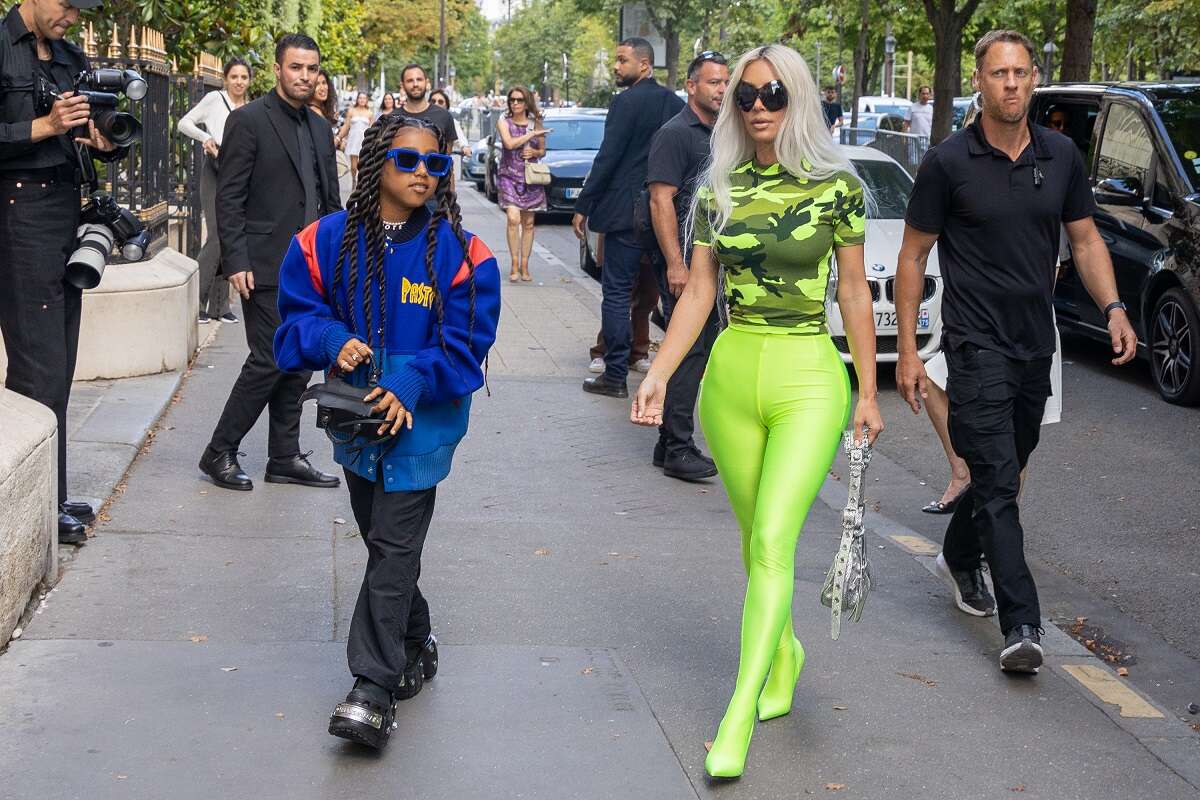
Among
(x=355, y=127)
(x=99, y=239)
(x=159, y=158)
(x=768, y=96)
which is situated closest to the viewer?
(x=768, y=96)

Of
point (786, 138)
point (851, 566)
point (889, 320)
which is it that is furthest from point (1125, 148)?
point (851, 566)

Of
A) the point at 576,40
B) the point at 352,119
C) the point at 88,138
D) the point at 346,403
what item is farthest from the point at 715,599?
the point at 576,40

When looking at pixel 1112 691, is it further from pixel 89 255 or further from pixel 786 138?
pixel 89 255

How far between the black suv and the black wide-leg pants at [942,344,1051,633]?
529 cm

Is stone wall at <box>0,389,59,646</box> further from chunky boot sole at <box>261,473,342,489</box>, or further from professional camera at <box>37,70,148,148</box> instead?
chunky boot sole at <box>261,473,342,489</box>

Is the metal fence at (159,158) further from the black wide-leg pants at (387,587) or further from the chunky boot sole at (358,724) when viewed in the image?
the chunky boot sole at (358,724)

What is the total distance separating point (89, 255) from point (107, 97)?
0.57 metres

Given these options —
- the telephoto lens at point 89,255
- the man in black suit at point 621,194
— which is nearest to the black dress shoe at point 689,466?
the man in black suit at point 621,194

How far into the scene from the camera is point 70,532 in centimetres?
612

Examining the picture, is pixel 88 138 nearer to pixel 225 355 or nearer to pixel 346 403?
pixel 346 403

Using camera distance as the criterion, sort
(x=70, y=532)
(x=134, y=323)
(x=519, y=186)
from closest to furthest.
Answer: (x=70, y=532), (x=134, y=323), (x=519, y=186)

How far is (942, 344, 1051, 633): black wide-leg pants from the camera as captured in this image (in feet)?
17.1

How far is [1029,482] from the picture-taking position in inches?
327

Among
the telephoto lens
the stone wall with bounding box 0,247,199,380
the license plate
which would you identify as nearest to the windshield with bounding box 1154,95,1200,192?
the license plate
